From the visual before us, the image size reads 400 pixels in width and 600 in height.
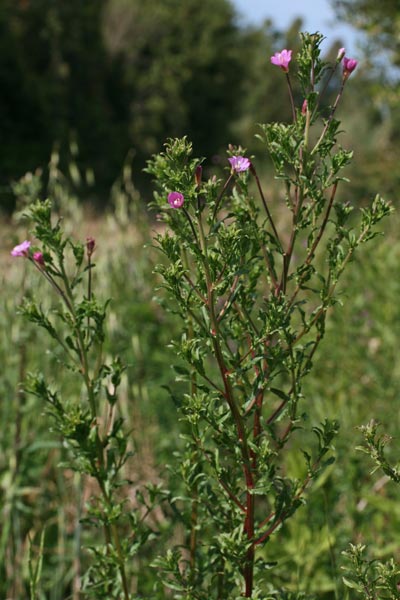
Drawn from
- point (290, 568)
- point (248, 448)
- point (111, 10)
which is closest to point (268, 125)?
point (248, 448)

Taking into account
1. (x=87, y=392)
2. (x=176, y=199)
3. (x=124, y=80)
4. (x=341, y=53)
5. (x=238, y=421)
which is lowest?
(x=238, y=421)

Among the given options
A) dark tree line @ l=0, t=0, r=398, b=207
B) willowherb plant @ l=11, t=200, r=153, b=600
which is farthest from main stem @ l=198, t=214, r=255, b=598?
dark tree line @ l=0, t=0, r=398, b=207

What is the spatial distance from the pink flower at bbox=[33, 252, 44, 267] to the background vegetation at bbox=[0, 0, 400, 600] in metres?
0.15

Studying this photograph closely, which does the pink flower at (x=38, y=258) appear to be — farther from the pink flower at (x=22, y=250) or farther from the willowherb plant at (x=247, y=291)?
the willowherb plant at (x=247, y=291)

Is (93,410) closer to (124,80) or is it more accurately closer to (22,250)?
(22,250)

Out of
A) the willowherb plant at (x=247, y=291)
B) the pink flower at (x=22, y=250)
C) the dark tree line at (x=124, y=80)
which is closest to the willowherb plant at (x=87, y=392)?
the pink flower at (x=22, y=250)

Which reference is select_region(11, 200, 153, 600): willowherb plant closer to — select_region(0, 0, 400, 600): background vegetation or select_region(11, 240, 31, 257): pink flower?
select_region(11, 240, 31, 257): pink flower

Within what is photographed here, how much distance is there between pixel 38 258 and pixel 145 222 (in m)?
1.87

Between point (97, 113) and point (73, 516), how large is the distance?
19.2m

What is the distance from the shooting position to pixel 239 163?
0.91m

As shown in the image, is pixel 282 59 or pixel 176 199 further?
pixel 282 59

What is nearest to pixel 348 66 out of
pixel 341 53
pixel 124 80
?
pixel 341 53

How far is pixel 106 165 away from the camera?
20359 millimetres

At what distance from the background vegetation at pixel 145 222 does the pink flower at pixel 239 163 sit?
0.18m
